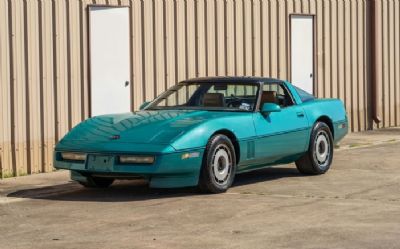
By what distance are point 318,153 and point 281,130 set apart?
3.05ft

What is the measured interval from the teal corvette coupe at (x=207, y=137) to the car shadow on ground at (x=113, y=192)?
0.17 m

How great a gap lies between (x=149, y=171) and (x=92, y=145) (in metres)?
0.73

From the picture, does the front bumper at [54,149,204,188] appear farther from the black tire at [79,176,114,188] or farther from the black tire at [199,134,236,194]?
the black tire at [79,176,114,188]

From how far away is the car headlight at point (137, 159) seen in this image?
32.3 feet

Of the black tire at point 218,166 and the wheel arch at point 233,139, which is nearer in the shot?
the black tire at point 218,166

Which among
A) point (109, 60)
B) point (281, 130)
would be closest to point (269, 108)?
point (281, 130)

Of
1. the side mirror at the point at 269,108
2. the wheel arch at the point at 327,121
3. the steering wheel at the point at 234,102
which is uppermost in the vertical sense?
the steering wheel at the point at 234,102

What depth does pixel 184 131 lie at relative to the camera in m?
10.1

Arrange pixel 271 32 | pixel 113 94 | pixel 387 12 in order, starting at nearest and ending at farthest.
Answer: pixel 113 94 → pixel 271 32 → pixel 387 12

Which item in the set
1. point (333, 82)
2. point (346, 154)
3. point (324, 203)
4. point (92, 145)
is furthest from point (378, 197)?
point (333, 82)

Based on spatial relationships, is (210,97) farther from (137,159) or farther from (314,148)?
(137,159)

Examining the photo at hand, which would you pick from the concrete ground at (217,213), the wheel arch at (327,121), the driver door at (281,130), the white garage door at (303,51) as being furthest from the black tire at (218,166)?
the white garage door at (303,51)

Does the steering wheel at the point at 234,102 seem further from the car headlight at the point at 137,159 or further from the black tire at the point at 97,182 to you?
the car headlight at the point at 137,159

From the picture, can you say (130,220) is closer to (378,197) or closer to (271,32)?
(378,197)
